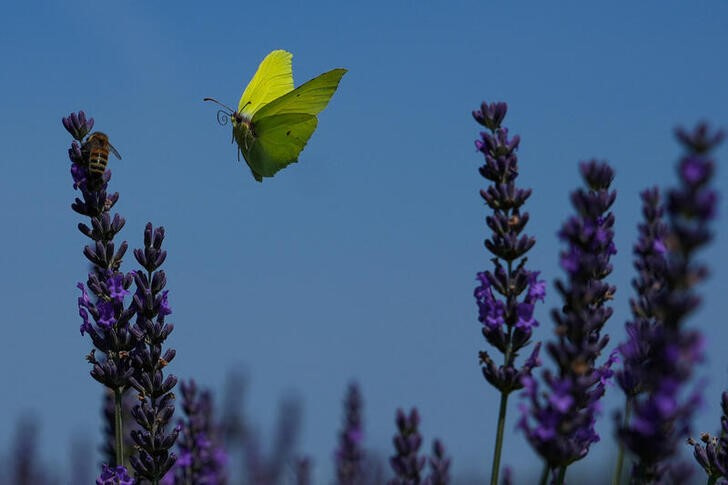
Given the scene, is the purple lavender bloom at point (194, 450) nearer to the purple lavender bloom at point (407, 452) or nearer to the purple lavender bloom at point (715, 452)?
the purple lavender bloom at point (407, 452)

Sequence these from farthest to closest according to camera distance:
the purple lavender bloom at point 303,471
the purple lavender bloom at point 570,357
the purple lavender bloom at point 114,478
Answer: the purple lavender bloom at point 303,471, the purple lavender bloom at point 114,478, the purple lavender bloom at point 570,357

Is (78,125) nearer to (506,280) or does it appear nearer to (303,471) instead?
(506,280)

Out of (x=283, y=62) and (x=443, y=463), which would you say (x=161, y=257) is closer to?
(x=443, y=463)

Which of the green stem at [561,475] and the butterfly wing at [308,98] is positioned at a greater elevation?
the butterfly wing at [308,98]

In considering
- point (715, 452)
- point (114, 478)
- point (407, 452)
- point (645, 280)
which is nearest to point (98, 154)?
point (114, 478)

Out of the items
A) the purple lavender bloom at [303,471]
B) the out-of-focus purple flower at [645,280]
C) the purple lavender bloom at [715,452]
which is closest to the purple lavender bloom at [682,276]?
the out-of-focus purple flower at [645,280]

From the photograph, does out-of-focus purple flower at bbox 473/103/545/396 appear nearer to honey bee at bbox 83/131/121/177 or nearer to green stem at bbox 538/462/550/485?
green stem at bbox 538/462/550/485

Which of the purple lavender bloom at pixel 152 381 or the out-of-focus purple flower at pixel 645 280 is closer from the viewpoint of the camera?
the out-of-focus purple flower at pixel 645 280
